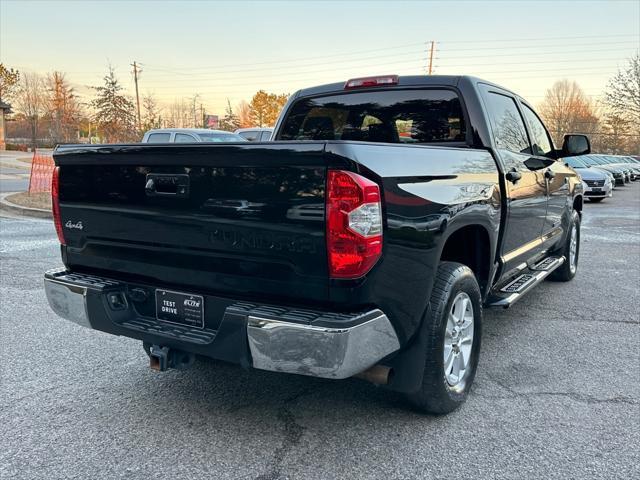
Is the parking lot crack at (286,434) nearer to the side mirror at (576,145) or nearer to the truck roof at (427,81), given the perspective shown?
the truck roof at (427,81)

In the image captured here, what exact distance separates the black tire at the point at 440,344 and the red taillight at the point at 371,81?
1700 mm

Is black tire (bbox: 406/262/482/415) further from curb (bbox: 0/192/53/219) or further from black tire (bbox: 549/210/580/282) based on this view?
curb (bbox: 0/192/53/219)

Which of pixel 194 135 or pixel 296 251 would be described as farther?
pixel 194 135

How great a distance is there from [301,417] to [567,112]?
249 ft

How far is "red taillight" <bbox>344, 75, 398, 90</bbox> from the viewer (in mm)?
4145

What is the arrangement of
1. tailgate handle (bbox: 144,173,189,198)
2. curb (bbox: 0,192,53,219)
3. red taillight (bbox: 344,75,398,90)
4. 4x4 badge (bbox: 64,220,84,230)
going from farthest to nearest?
curb (bbox: 0,192,53,219), red taillight (bbox: 344,75,398,90), 4x4 badge (bbox: 64,220,84,230), tailgate handle (bbox: 144,173,189,198)

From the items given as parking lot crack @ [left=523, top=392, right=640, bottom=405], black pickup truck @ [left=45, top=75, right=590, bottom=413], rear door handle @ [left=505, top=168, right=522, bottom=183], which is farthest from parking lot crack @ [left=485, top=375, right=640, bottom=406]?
rear door handle @ [left=505, top=168, right=522, bottom=183]

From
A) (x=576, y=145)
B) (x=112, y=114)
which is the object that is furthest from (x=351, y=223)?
(x=112, y=114)

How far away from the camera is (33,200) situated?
566 inches

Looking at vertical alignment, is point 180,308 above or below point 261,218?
below

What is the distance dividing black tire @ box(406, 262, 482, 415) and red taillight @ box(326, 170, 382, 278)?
2.21 feet

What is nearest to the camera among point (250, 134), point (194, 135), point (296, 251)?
point (296, 251)

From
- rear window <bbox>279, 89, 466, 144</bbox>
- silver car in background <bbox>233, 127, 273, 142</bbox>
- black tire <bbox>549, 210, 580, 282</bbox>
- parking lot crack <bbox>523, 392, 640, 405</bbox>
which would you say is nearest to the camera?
parking lot crack <bbox>523, 392, 640, 405</bbox>

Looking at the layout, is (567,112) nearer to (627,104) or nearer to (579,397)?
(627,104)
